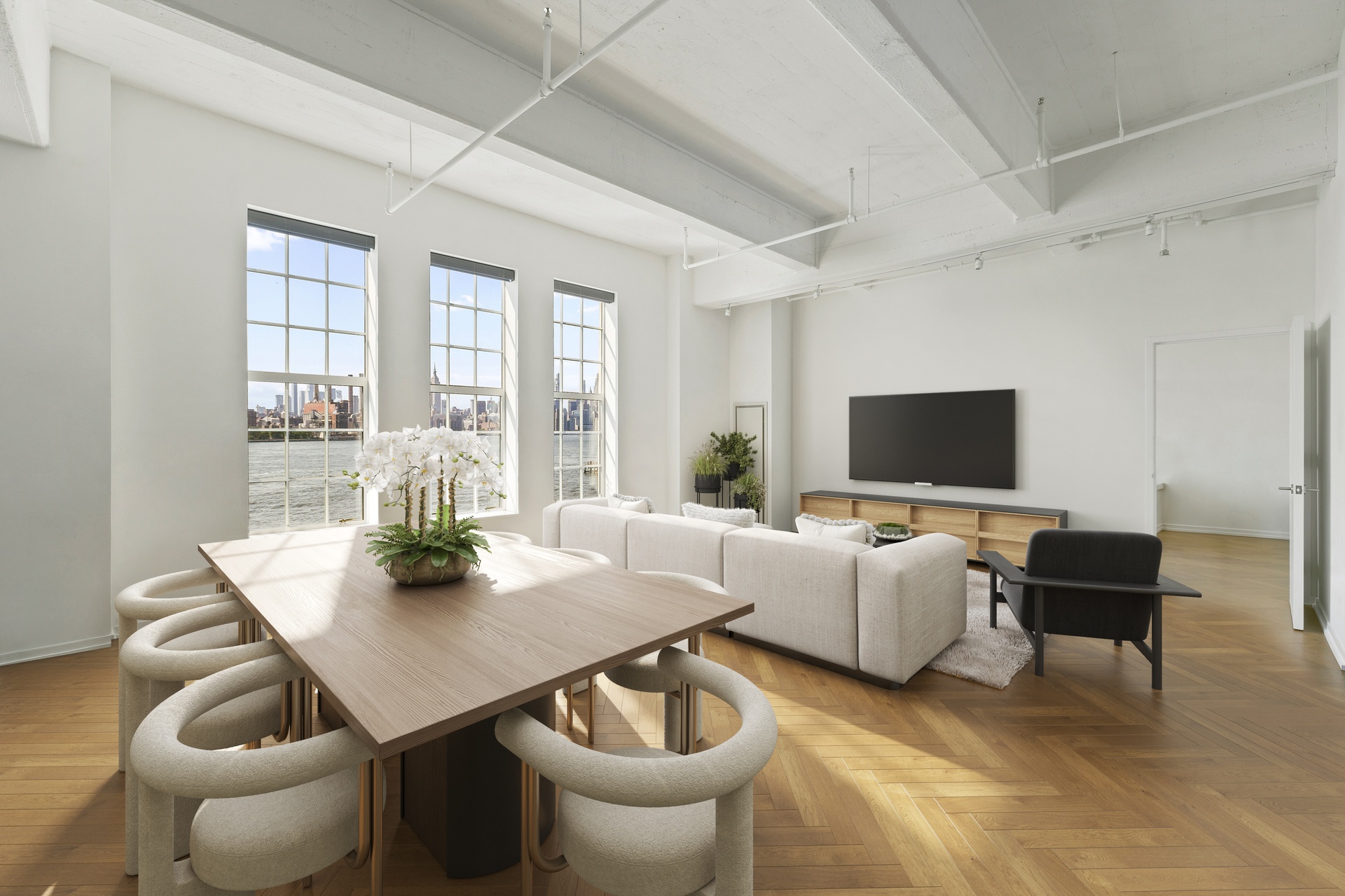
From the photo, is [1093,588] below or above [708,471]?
below

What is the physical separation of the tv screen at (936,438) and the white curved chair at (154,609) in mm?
5863

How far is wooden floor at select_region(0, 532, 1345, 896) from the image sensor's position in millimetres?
1678

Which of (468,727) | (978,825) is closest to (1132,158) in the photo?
(978,825)

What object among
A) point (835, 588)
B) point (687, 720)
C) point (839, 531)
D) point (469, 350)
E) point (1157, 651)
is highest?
point (469, 350)

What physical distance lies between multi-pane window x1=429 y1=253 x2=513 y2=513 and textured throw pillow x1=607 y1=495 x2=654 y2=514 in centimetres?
124

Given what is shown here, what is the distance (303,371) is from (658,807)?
4399mm

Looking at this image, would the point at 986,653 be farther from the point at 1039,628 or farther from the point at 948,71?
the point at 948,71

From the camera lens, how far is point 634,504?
169 inches

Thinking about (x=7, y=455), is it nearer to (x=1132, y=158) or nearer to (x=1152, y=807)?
(x=1152, y=807)

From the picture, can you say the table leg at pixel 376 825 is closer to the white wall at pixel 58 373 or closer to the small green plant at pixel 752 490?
the white wall at pixel 58 373

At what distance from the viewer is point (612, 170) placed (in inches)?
152

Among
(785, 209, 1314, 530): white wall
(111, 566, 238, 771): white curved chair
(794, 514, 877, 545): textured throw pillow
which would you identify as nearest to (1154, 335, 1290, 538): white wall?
(785, 209, 1314, 530): white wall

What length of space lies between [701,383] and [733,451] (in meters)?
0.91

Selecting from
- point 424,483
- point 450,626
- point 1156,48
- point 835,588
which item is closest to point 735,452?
point 835,588
